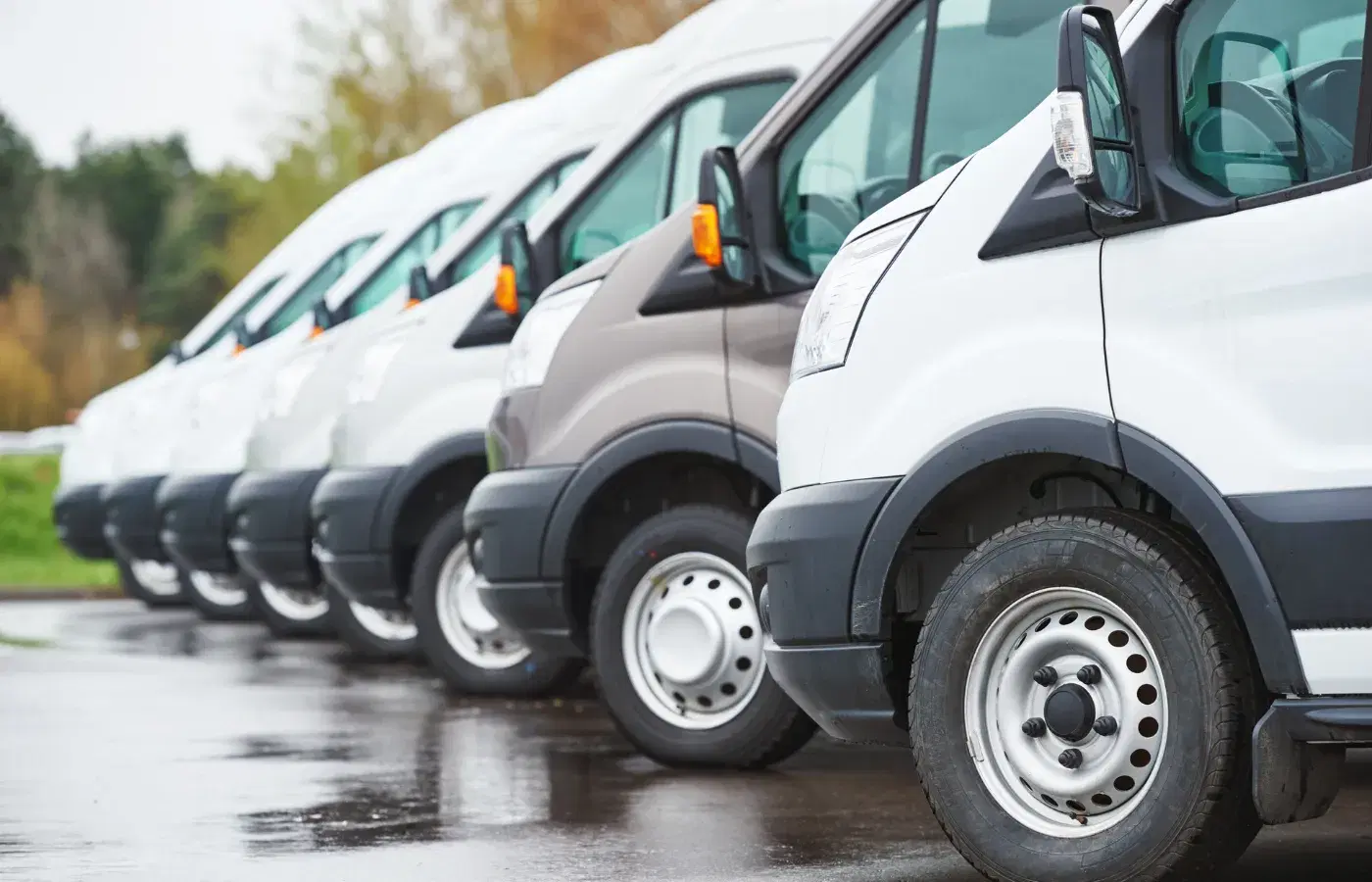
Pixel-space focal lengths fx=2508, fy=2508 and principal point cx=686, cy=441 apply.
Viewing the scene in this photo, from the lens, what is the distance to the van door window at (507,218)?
1099 centimetres

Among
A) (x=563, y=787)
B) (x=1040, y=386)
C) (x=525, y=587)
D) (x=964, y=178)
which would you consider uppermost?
(x=964, y=178)

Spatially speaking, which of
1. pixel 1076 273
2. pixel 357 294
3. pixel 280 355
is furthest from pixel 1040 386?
pixel 280 355

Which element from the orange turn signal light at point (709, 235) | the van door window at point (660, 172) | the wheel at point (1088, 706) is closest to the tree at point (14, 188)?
the van door window at point (660, 172)

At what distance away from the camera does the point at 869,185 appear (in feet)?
24.4

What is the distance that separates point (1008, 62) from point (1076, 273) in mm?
2235

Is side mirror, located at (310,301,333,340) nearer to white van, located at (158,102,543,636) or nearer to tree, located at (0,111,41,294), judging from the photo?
white van, located at (158,102,543,636)

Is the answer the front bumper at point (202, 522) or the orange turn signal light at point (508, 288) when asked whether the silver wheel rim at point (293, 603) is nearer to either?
the front bumper at point (202, 522)

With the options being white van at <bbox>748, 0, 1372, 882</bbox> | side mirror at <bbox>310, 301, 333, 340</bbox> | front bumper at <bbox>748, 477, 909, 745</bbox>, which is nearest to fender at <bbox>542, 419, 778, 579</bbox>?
front bumper at <bbox>748, 477, 909, 745</bbox>

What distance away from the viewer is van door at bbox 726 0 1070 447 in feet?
23.8

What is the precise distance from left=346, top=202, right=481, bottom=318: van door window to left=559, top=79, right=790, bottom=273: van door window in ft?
12.1

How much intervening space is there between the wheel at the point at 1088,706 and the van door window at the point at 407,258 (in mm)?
7861

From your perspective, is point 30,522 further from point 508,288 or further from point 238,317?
point 508,288

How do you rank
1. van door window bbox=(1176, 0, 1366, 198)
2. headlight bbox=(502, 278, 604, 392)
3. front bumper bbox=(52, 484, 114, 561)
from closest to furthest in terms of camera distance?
van door window bbox=(1176, 0, 1366, 198) → headlight bbox=(502, 278, 604, 392) → front bumper bbox=(52, 484, 114, 561)

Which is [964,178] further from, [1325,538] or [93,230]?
[93,230]
